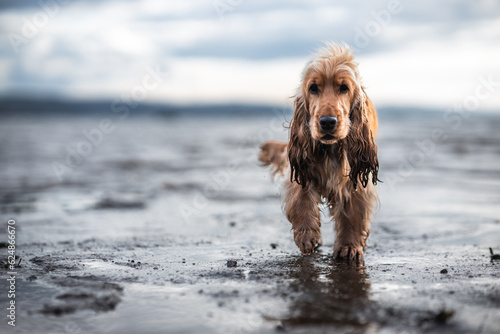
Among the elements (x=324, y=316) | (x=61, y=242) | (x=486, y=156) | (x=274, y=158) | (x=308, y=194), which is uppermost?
Answer: (x=486, y=156)

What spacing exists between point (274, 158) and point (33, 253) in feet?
9.25

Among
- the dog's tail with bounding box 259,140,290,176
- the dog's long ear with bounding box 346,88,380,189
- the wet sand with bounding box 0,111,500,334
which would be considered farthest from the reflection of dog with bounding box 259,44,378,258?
the dog's tail with bounding box 259,140,290,176

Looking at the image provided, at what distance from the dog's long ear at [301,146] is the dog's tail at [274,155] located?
1.02m

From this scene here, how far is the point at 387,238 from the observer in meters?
5.42

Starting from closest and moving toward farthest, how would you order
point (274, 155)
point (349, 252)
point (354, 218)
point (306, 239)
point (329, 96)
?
point (329, 96) → point (349, 252) → point (306, 239) → point (354, 218) → point (274, 155)

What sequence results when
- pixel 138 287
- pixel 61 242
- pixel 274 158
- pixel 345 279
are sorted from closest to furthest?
pixel 138 287
pixel 345 279
pixel 61 242
pixel 274 158

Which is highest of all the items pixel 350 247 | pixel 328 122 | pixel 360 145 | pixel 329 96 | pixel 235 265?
pixel 329 96

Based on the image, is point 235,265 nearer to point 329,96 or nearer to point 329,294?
point 329,294

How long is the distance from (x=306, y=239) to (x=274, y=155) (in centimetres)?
178

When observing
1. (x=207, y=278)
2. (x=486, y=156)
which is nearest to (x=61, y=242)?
(x=207, y=278)

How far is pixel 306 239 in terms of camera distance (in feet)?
14.9

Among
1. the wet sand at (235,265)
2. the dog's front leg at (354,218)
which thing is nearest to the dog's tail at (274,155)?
the wet sand at (235,265)

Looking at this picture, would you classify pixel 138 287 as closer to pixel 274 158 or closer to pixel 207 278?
pixel 207 278

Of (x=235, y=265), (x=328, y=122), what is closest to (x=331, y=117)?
(x=328, y=122)
